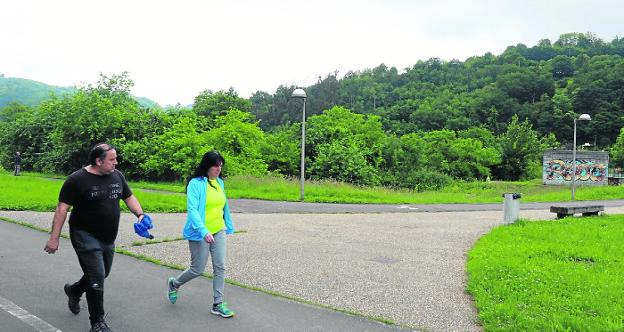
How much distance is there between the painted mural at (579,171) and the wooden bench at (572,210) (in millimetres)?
29273

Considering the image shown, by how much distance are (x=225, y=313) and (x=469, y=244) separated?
6928mm

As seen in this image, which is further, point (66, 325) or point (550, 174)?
point (550, 174)

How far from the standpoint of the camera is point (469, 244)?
10.5 meters

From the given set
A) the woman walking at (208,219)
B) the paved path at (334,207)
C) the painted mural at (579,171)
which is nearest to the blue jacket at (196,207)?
the woman walking at (208,219)

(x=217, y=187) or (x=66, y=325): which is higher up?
(x=217, y=187)

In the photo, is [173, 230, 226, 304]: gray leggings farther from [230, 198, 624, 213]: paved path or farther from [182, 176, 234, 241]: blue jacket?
[230, 198, 624, 213]: paved path

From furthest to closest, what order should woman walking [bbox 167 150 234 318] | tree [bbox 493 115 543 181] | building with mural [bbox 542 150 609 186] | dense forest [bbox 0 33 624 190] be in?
tree [bbox 493 115 543 181] → building with mural [bbox 542 150 609 186] → dense forest [bbox 0 33 624 190] → woman walking [bbox 167 150 234 318]

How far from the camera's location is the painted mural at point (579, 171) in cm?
4244

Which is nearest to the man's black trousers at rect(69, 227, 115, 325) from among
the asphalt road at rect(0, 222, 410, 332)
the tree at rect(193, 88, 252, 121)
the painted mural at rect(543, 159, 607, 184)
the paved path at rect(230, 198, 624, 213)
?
the asphalt road at rect(0, 222, 410, 332)

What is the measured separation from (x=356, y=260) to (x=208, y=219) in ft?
12.6

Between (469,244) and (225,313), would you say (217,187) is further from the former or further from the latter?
(469,244)

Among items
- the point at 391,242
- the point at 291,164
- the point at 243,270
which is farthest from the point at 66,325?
Answer: the point at 291,164

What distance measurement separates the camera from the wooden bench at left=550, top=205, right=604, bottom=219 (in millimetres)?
14523

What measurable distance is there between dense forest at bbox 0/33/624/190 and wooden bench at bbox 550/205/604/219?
63.9 feet
